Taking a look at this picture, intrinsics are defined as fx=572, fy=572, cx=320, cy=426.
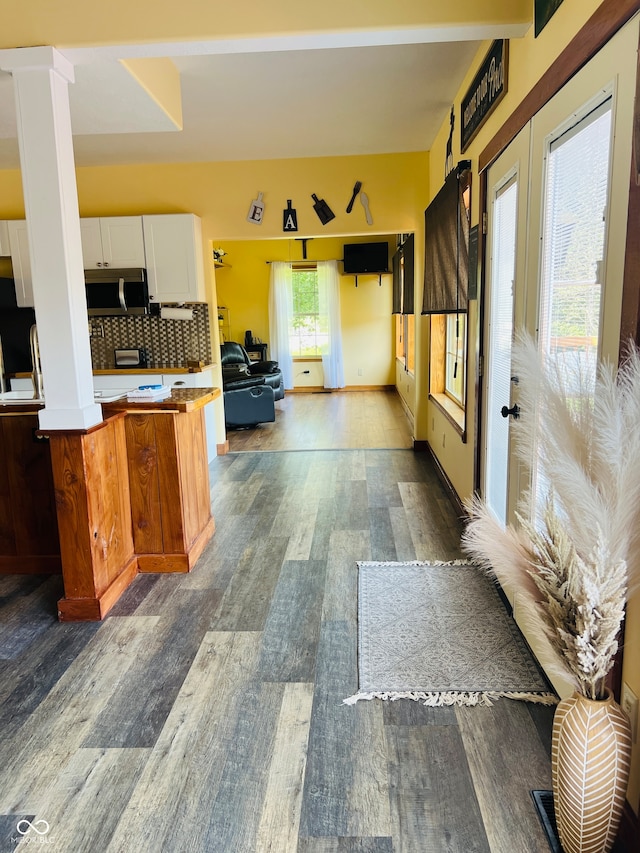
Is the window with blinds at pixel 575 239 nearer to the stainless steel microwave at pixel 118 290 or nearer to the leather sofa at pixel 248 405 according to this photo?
the stainless steel microwave at pixel 118 290

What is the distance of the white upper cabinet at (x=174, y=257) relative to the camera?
5.21 metres

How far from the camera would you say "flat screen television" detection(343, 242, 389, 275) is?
354 inches

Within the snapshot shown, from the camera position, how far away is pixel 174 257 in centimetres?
531

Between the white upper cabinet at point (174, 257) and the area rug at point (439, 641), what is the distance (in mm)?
3466

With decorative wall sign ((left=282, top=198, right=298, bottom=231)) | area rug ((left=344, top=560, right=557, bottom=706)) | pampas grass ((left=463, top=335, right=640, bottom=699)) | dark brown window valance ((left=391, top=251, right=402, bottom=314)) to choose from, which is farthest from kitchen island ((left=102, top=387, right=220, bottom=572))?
dark brown window valance ((left=391, top=251, right=402, bottom=314))

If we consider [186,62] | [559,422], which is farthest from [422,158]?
[559,422]

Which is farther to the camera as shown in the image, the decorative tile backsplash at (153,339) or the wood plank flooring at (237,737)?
the decorative tile backsplash at (153,339)

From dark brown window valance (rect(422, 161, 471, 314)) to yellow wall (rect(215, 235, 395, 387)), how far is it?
4.99 m

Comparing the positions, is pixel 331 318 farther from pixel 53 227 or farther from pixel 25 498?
pixel 53 227

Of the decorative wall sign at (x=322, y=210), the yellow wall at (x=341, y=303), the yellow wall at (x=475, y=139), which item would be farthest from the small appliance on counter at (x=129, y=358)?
the yellow wall at (x=341, y=303)

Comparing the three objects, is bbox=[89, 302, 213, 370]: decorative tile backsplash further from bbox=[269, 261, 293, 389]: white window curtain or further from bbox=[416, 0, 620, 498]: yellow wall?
bbox=[269, 261, 293, 389]: white window curtain

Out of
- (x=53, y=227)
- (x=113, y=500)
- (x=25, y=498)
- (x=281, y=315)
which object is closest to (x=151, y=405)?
(x=113, y=500)

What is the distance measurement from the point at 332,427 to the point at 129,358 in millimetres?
2401

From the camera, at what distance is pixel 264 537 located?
3521 mm
